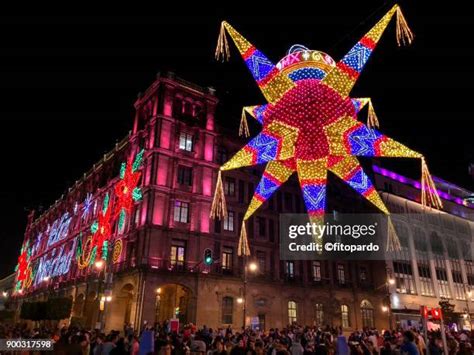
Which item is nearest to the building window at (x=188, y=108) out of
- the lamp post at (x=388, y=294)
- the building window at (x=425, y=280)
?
the lamp post at (x=388, y=294)

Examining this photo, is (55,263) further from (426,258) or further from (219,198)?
(219,198)

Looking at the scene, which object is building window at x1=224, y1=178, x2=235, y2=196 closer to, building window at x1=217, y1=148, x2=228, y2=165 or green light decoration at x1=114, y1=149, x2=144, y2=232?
building window at x1=217, y1=148, x2=228, y2=165

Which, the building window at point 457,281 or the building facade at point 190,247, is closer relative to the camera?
the building facade at point 190,247

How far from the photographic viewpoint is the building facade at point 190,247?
34719 millimetres

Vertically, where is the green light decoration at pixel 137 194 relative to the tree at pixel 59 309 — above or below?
above

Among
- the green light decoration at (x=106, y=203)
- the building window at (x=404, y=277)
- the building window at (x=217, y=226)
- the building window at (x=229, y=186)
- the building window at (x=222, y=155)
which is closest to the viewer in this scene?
the building window at (x=217, y=226)

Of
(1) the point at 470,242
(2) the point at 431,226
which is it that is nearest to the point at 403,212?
(2) the point at 431,226

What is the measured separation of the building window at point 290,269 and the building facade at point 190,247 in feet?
0.39

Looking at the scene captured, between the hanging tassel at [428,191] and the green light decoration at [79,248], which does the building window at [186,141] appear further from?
the hanging tassel at [428,191]

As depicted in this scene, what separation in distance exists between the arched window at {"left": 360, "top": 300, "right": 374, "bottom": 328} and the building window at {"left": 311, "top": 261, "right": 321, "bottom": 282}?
703 centimetres

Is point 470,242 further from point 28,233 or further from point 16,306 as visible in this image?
point 28,233

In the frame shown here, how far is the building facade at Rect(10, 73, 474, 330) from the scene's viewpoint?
3472 centimetres

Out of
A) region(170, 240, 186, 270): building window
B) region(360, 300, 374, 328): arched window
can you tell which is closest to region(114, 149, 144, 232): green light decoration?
region(170, 240, 186, 270): building window

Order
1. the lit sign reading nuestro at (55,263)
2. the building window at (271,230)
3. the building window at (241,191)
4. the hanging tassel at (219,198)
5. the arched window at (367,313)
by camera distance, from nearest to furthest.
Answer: the hanging tassel at (219,198), the building window at (241,191), the building window at (271,230), the arched window at (367,313), the lit sign reading nuestro at (55,263)
